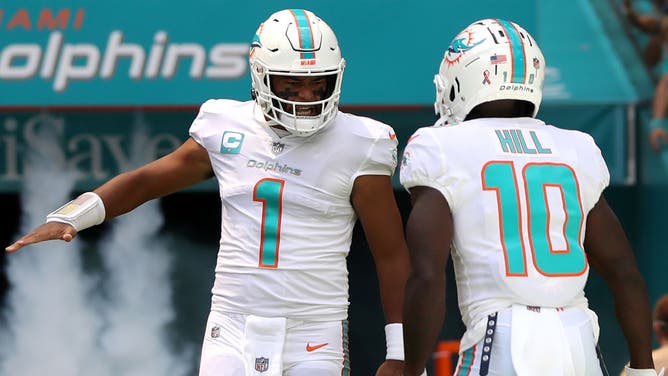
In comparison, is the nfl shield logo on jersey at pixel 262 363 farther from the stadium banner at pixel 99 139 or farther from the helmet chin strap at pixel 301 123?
the stadium banner at pixel 99 139

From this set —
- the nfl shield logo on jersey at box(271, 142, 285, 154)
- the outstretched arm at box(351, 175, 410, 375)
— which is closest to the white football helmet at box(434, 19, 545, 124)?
the outstretched arm at box(351, 175, 410, 375)

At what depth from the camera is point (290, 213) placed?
3996 mm

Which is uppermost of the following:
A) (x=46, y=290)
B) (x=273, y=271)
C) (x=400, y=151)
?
(x=273, y=271)

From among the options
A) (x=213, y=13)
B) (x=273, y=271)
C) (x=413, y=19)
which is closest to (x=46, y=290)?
(x=213, y=13)

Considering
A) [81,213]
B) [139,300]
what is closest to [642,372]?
[81,213]

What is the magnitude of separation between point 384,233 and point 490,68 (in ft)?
2.42

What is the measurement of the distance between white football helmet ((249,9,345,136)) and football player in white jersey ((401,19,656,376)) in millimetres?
621

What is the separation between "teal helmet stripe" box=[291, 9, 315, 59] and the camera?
400 cm

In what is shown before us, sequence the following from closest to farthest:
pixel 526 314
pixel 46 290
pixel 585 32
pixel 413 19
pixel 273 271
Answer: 1. pixel 526 314
2. pixel 273 271
3. pixel 413 19
4. pixel 585 32
5. pixel 46 290

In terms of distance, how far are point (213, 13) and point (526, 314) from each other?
337 centimetres

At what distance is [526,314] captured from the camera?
3.30 meters

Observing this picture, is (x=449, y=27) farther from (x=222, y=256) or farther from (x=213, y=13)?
(x=222, y=256)

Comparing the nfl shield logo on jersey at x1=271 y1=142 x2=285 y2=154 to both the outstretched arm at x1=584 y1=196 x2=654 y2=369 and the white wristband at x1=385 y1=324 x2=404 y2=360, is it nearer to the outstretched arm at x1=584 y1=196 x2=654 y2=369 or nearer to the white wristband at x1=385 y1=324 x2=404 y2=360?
the white wristband at x1=385 y1=324 x2=404 y2=360

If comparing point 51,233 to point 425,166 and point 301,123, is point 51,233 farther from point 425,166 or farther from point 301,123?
point 425,166
